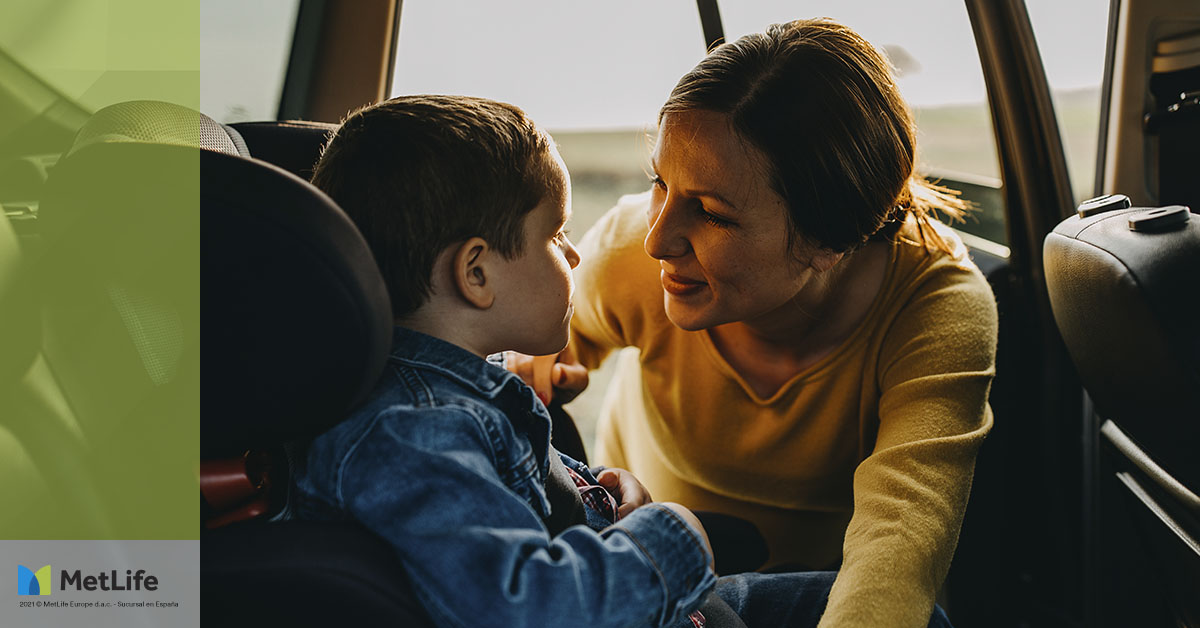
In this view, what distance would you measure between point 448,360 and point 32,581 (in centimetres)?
39

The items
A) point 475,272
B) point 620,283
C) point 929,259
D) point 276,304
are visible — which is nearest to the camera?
point 276,304

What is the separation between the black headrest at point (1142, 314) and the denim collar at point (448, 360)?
728 millimetres

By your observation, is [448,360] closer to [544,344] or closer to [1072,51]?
[544,344]

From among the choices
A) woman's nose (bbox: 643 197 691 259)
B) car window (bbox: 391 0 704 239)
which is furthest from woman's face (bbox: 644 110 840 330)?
car window (bbox: 391 0 704 239)

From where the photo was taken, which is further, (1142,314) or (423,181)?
(1142,314)

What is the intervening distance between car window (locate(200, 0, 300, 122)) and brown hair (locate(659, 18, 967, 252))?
91 centimetres

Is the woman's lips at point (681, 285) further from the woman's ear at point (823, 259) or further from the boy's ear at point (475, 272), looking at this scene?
the boy's ear at point (475, 272)

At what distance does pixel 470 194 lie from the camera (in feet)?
2.89

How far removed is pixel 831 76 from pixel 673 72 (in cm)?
110

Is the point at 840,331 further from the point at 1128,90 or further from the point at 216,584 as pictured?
the point at 216,584

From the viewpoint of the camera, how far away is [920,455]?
43.2 inches

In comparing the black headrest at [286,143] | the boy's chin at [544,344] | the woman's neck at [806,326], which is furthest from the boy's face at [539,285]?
the woman's neck at [806,326]

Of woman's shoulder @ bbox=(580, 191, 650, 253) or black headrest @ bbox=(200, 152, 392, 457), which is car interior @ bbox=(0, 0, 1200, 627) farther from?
woman's shoulder @ bbox=(580, 191, 650, 253)

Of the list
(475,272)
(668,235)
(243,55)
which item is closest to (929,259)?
(668,235)
